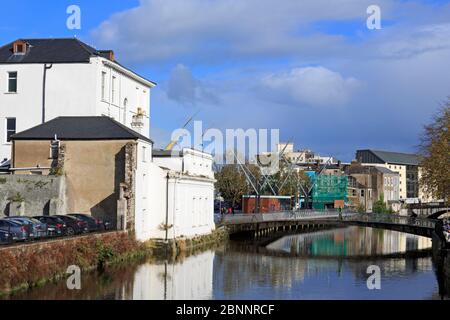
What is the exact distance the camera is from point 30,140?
56031 mm

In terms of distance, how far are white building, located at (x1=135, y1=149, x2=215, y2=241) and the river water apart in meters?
3.80

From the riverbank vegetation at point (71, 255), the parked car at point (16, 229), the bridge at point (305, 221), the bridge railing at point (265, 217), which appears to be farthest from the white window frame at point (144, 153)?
the bridge railing at point (265, 217)

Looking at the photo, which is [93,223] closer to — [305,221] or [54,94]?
[54,94]

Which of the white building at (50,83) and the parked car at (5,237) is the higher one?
the white building at (50,83)

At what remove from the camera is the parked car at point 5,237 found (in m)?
35.4

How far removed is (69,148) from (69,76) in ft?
44.3

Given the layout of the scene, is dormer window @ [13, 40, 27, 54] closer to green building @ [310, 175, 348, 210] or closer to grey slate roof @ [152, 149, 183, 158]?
grey slate roof @ [152, 149, 183, 158]

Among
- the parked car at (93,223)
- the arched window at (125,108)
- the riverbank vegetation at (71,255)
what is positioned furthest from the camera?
the arched window at (125,108)

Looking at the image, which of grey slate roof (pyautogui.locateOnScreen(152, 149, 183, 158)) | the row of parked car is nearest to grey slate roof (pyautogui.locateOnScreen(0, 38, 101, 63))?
grey slate roof (pyautogui.locateOnScreen(152, 149, 183, 158))

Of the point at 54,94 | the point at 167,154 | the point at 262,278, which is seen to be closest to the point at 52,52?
the point at 54,94

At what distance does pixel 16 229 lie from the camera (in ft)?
122

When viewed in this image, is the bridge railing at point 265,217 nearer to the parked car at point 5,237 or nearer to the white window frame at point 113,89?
the white window frame at point 113,89

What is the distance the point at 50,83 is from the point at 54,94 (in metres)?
1.20

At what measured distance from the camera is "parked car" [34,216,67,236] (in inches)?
1673
